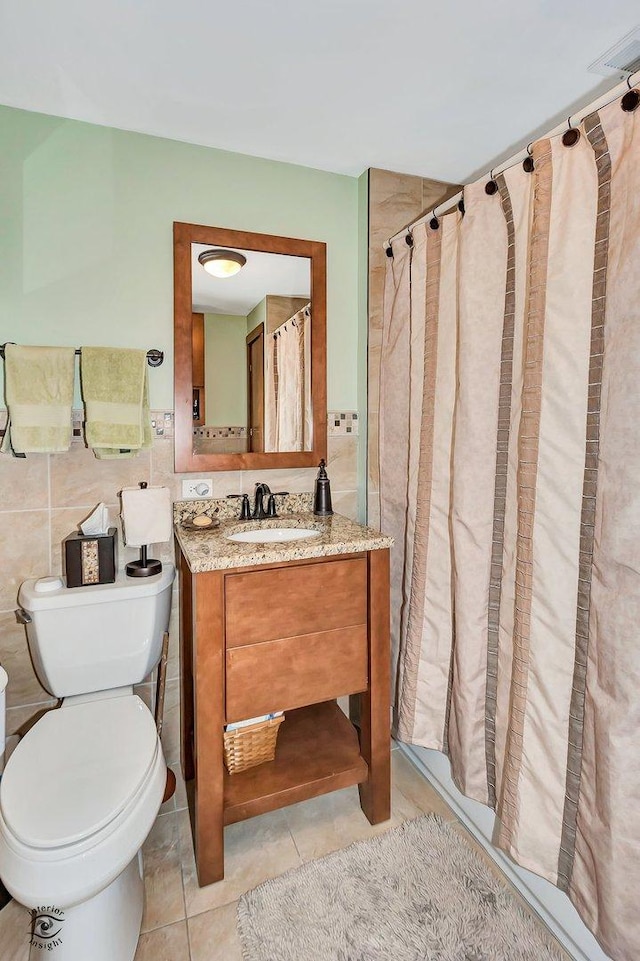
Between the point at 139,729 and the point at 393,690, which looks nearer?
the point at 139,729

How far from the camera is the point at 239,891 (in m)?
1.42

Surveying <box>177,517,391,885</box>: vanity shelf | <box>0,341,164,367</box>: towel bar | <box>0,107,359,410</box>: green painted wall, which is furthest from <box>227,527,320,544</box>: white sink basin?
<box>0,341,164,367</box>: towel bar

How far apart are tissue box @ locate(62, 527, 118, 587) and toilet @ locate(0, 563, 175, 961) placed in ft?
0.14

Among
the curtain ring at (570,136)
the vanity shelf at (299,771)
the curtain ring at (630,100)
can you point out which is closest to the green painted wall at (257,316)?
the curtain ring at (570,136)

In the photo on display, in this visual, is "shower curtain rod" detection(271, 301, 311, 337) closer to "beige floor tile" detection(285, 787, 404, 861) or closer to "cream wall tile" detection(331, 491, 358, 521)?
→ "cream wall tile" detection(331, 491, 358, 521)

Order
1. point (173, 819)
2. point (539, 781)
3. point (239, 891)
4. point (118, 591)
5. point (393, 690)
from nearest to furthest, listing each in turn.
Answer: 1. point (539, 781)
2. point (239, 891)
3. point (118, 591)
4. point (173, 819)
5. point (393, 690)

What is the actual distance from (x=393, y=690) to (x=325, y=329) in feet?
5.00

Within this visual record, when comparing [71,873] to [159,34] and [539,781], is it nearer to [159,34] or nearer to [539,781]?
[539,781]

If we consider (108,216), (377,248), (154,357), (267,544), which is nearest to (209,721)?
(267,544)

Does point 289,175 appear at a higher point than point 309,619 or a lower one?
higher

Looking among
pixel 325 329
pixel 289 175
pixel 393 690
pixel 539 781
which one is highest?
pixel 289 175

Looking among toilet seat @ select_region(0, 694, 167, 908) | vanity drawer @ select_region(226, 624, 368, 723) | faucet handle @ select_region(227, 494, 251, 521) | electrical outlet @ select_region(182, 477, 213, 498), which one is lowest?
toilet seat @ select_region(0, 694, 167, 908)

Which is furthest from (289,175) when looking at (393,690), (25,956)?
(25,956)

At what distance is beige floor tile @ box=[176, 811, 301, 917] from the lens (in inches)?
55.6
